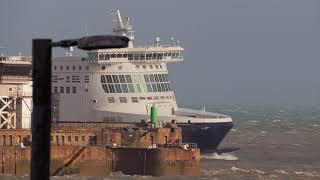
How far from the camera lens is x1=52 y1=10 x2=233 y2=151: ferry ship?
63.6 meters

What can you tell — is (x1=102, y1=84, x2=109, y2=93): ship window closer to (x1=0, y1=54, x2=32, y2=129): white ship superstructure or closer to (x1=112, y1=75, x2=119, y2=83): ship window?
(x1=112, y1=75, x2=119, y2=83): ship window

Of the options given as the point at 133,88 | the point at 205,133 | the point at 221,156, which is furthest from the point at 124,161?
the point at 221,156

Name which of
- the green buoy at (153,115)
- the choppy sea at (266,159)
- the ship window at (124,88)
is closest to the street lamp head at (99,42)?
the choppy sea at (266,159)

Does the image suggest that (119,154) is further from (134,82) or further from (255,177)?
(134,82)

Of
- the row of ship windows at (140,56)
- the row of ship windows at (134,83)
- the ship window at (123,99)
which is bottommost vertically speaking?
the ship window at (123,99)

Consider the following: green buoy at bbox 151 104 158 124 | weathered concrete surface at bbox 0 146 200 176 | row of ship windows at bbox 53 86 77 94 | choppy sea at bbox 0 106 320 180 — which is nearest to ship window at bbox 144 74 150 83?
row of ship windows at bbox 53 86 77 94

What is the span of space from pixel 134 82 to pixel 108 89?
180cm

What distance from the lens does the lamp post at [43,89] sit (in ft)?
28.3

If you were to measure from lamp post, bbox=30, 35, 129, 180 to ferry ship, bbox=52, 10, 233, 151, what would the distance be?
5402 centimetres

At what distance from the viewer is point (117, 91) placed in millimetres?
64688

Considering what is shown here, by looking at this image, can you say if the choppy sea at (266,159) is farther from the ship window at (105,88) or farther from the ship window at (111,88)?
the ship window at (105,88)

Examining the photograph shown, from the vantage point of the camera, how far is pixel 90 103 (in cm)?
6394

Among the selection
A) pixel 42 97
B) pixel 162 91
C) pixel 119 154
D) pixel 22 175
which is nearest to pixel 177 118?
pixel 162 91

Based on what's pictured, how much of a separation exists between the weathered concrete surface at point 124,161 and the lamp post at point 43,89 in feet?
136
